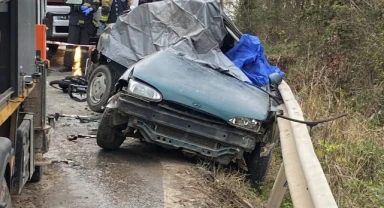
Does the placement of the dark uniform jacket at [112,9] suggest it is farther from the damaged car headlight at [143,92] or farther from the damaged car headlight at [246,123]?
the damaged car headlight at [246,123]

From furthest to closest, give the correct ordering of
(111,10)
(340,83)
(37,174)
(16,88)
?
(111,10), (340,83), (37,174), (16,88)

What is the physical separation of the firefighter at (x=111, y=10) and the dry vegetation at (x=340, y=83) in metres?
3.33

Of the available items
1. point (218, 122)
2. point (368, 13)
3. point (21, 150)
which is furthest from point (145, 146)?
point (368, 13)

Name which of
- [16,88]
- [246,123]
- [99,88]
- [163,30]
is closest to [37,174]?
[16,88]

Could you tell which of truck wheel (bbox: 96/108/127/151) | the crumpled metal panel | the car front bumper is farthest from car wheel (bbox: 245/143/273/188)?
the crumpled metal panel

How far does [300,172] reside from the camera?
152 inches

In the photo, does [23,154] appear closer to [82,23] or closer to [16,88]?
[16,88]

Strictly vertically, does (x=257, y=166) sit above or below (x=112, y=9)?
below

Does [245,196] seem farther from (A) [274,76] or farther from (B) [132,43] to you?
(B) [132,43]

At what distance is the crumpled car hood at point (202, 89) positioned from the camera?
6.64 m

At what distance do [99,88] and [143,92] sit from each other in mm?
2884

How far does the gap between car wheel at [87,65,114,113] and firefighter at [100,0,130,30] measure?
17.3ft

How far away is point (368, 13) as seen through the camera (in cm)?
1112

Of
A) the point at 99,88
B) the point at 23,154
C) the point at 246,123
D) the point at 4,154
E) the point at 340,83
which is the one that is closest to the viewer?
the point at 4,154
